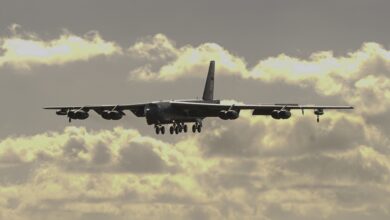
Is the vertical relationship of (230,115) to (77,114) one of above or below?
below

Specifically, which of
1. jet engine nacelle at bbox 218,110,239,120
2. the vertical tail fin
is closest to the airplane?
jet engine nacelle at bbox 218,110,239,120

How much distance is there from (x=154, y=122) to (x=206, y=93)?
23.6 m

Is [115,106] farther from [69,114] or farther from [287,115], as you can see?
[287,115]

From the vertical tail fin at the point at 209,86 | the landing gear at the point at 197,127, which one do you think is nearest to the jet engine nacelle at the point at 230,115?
the landing gear at the point at 197,127

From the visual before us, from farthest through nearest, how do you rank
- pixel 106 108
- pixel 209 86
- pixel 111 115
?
pixel 209 86 < pixel 106 108 < pixel 111 115

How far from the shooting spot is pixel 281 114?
87438mm

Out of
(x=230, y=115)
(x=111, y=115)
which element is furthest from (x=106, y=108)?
(x=230, y=115)

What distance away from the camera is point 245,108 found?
306 feet

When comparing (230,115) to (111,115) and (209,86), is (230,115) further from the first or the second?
(209,86)

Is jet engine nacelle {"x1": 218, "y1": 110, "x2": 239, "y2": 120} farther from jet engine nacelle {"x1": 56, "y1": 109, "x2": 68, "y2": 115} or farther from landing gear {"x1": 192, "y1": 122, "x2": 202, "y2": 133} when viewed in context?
jet engine nacelle {"x1": 56, "y1": 109, "x2": 68, "y2": 115}

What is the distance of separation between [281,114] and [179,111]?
1472cm

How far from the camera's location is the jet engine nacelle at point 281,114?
87.1m

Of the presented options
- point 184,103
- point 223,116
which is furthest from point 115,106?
point 223,116

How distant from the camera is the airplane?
89.4 metres
